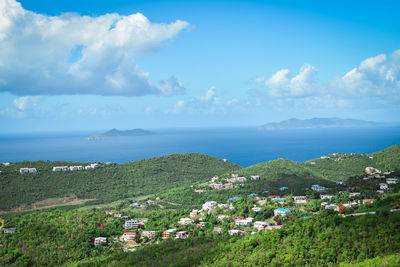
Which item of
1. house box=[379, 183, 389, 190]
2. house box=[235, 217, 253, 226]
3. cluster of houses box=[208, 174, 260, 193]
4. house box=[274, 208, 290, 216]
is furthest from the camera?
cluster of houses box=[208, 174, 260, 193]

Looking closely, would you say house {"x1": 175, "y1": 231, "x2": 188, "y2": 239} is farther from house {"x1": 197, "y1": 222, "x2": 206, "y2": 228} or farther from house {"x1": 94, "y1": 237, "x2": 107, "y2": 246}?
house {"x1": 94, "y1": 237, "x2": 107, "y2": 246}

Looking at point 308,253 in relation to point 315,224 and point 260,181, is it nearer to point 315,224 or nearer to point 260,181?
point 315,224

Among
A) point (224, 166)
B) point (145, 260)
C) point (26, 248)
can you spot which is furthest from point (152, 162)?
point (145, 260)

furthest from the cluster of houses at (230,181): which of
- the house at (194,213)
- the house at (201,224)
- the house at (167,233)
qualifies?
the house at (167,233)

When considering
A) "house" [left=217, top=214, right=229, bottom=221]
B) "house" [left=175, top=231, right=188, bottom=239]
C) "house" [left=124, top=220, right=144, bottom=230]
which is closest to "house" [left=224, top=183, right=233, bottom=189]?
"house" [left=217, top=214, right=229, bottom=221]

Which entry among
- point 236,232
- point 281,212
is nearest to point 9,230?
point 236,232

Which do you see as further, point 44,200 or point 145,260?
point 44,200

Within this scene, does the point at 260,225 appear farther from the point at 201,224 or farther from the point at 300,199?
the point at 300,199

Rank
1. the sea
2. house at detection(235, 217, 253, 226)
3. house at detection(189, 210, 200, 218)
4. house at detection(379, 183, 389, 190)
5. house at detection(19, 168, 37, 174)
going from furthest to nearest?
the sea < house at detection(19, 168, 37, 174) < house at detection(379, 183, 389, 190) < house at detection(189, 210, 200, 218) < house at detection(235, 217, 253, 226)

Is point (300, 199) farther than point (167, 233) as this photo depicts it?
Yes
